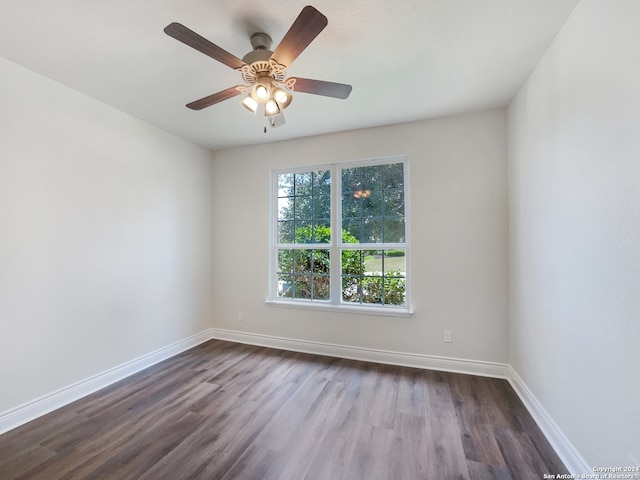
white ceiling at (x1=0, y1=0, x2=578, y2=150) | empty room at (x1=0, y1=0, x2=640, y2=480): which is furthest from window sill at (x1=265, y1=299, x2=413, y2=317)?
white ceiling at (x1=0, y1=0, x2=578, y2=150)

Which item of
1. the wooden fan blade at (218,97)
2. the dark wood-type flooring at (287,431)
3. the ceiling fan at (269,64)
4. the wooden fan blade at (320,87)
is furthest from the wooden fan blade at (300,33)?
the dark wood-type flooring at (287,431)

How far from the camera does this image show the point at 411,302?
116 inches

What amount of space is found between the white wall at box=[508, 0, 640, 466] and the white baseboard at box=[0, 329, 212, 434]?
11.8ft

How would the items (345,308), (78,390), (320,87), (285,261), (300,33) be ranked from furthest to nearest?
(285,261) < (345,308) < (78,390) < (320,87) < (300,33)

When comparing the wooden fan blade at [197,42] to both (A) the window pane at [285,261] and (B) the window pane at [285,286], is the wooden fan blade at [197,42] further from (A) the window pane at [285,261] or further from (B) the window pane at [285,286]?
(B) the window pane at [285,286]

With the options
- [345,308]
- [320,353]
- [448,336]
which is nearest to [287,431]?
[320,353]

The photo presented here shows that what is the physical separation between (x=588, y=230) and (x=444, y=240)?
1.42 meters

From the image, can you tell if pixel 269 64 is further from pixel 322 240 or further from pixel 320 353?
pixel 320 353

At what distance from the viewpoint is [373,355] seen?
307 centimetres

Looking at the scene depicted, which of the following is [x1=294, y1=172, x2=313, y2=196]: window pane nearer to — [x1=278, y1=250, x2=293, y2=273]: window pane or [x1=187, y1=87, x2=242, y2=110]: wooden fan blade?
[x1=278, y1=250, x2=293, y2=273]: window pane

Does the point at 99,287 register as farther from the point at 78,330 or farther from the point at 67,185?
the point at 67,185

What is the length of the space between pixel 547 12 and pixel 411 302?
8.01 feet

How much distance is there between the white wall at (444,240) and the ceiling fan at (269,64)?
4.91ft

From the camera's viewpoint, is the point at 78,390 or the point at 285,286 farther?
the point at 285,286
